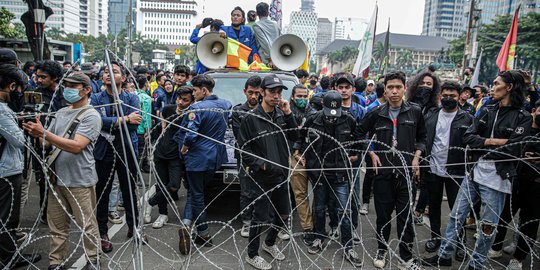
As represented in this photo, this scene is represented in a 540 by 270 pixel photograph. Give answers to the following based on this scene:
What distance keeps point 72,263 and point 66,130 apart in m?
1.43

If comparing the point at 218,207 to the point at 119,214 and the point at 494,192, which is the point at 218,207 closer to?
the point at 119,214

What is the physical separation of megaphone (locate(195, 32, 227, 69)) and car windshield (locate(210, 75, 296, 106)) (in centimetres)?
76

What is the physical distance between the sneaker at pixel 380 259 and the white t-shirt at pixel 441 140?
106cm

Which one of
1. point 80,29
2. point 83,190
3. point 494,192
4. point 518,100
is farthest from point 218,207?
point 80,29

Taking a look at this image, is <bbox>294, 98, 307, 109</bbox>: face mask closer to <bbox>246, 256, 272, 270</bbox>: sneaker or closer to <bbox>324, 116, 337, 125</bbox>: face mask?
<bbox>324, 116, 337, 125</bbox>: face mask

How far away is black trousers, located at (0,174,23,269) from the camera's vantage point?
3857 mm

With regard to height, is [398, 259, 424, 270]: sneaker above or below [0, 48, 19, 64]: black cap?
below

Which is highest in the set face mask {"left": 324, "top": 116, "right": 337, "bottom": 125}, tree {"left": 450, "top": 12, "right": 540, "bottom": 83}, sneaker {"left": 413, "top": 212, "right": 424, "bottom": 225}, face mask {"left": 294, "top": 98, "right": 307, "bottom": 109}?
tree {"left": 450, "top": 12, "right": 540, "bottom": 83}

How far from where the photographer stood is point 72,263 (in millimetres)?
4234

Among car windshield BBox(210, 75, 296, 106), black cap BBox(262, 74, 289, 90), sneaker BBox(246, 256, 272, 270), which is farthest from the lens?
car windshield BBox(210, 75, 296, 106)

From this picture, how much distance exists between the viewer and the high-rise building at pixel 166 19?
164125mm

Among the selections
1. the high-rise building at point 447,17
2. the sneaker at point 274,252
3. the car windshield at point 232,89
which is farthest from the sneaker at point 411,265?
the high-rise building at point 447,17

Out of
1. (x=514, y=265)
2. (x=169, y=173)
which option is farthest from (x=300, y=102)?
(x=514, y=265)

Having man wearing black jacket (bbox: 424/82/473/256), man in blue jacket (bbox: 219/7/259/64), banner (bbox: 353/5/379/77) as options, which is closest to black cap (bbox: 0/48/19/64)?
man in blue jacket (bbox: 219/7/259/64)
